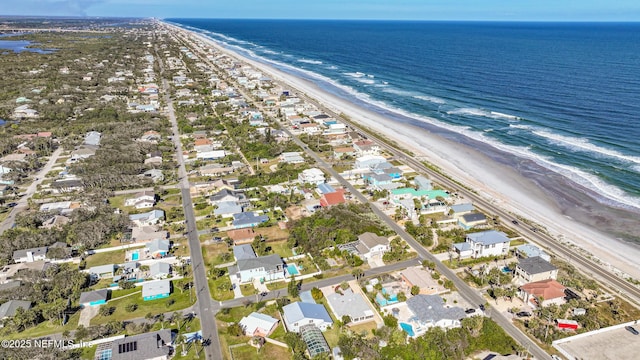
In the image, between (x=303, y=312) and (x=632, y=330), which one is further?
(x=303, y=312)

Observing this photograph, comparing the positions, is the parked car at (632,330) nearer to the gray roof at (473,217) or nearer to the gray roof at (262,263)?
the gray roof at (473,217)

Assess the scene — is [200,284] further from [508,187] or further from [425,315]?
[508,187]

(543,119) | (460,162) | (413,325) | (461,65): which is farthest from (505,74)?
(413,325)

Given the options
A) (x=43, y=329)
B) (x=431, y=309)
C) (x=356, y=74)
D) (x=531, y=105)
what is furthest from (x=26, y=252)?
(x=356, y=74)

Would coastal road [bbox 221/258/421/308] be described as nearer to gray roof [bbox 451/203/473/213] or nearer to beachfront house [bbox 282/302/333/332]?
beachfront house [bbox 282/302/333/332]

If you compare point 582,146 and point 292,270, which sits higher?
point 582,146
